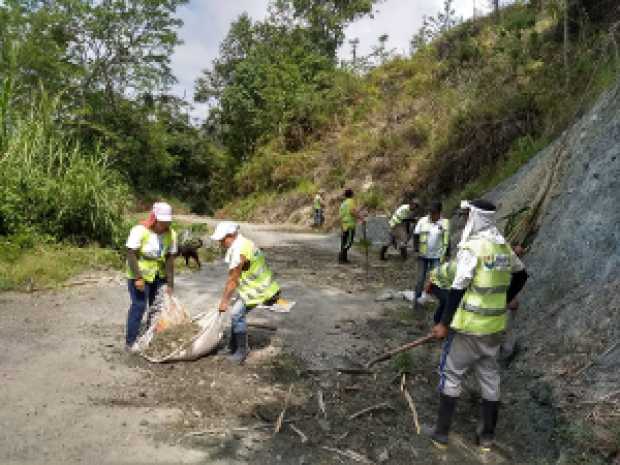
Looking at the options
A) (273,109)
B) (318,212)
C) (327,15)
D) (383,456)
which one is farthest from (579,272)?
(327,15)

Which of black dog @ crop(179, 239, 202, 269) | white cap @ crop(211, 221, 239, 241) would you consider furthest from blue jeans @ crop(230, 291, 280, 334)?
black dog @ crop(179, 239, 202, 269)

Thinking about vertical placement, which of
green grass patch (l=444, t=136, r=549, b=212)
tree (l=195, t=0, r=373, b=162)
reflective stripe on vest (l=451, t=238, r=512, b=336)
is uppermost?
tree (l=195, t=0, r=373, b=162)

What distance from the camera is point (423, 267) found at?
8.18 metres

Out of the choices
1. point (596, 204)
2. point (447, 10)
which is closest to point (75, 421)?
point (596, 204)

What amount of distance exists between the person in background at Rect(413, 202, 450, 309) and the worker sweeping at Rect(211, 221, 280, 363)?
2907 millimetres

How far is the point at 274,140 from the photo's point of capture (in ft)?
99.4

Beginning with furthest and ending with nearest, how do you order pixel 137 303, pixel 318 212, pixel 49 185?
pixel 318 212 → pixel 49 185 → pixel 137 303

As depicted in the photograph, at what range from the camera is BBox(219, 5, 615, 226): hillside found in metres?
13.8

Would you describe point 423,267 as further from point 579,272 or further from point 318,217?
point 318,217

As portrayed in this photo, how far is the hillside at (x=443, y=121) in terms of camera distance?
13.8 m

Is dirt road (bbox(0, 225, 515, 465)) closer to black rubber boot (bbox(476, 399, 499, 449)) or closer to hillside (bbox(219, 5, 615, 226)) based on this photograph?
black rubber boot (bbox(476, 399, 499, 449))

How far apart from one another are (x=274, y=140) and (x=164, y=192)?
8162mm

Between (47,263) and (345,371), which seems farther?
(47,263)

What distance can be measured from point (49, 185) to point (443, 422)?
8669mm
